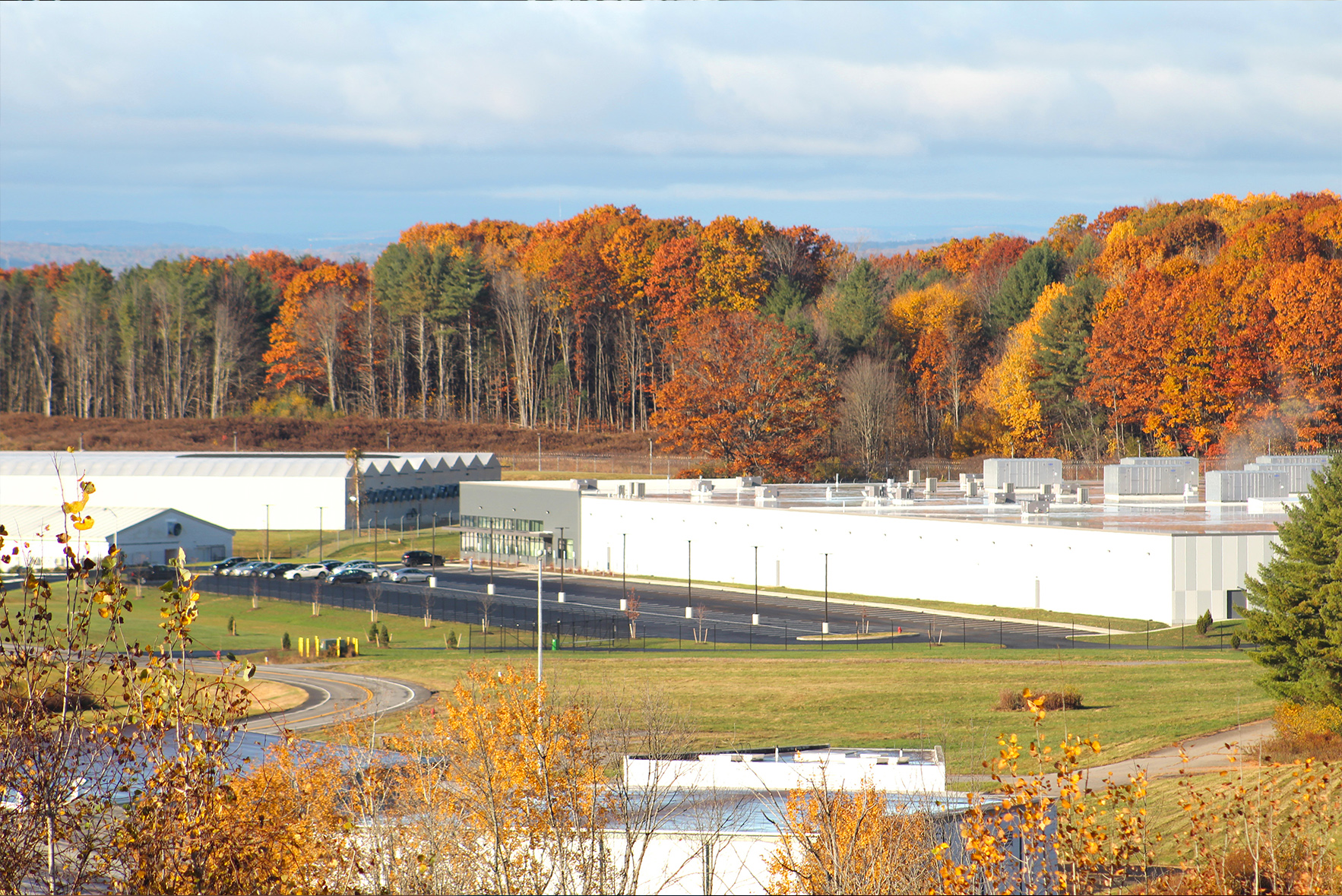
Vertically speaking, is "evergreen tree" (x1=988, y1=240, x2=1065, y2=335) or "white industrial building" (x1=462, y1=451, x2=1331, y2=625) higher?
"evergreen tree" (x1=988, y1=240, x2=1065, y2=335)

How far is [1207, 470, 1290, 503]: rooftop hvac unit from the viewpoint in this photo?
73000 mm

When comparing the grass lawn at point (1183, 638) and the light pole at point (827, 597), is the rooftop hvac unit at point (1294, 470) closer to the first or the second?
the grass lawn at point (1183, 638)

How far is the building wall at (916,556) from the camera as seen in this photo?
5938cm

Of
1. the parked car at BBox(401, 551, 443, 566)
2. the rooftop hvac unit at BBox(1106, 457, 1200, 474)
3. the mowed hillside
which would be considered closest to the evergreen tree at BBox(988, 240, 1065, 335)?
the mowed hillside

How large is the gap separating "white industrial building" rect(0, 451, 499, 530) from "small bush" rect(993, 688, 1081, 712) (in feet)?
214

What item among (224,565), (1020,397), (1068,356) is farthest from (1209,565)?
(224,565)

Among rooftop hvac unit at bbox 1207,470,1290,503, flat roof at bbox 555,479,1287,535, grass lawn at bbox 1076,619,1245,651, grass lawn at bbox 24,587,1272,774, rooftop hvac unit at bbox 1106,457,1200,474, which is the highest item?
rooftop hvac unit at bbox 1106,457,1200,474

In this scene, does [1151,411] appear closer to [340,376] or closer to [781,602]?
[781,602]

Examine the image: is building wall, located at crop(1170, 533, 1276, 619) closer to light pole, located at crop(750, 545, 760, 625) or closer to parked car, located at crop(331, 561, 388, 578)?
light pole, located at crop(750, 545, 760, 625)

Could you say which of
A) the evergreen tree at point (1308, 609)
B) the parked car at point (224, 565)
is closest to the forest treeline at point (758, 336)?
the parked car at point (224, 565)

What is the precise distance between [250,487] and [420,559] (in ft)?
67.5

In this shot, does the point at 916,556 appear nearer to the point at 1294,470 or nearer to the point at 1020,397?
the point at 1294,470

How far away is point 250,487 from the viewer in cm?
10250

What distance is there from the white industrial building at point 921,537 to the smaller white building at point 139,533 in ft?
56.5
